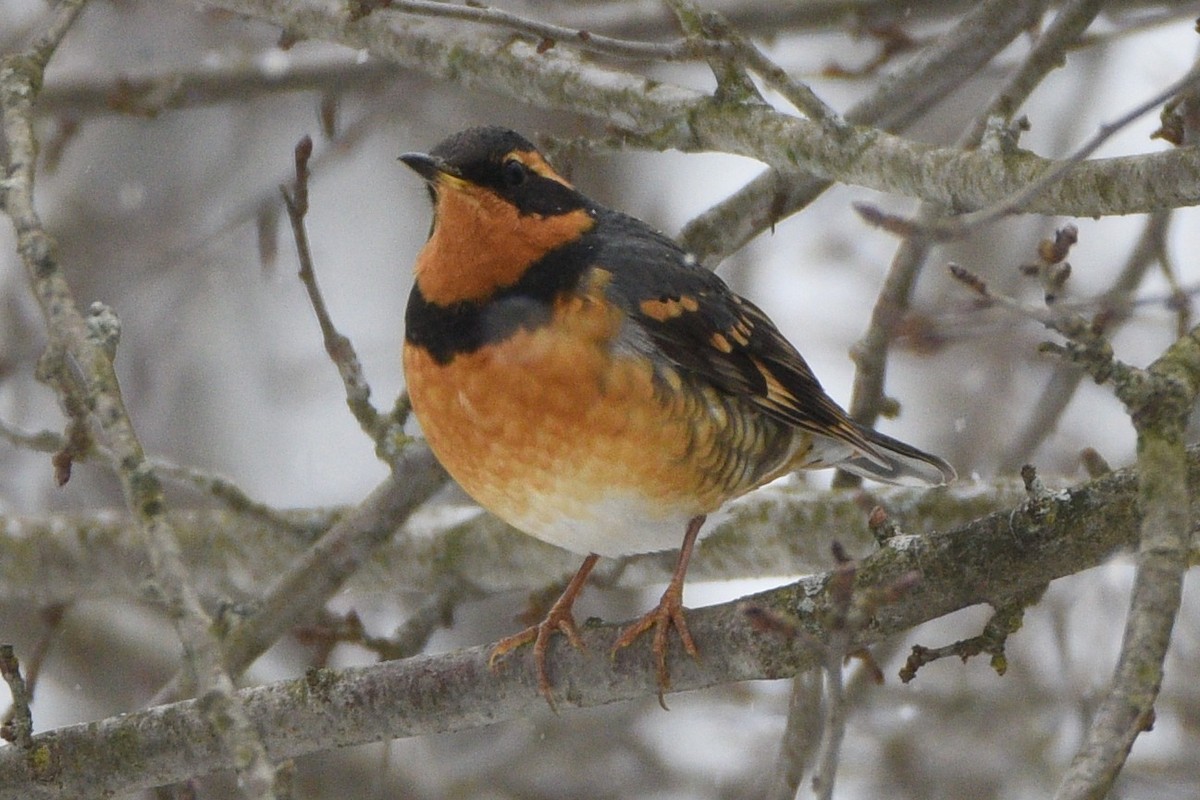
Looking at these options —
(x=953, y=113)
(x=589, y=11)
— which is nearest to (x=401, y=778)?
(x=589, y=11)

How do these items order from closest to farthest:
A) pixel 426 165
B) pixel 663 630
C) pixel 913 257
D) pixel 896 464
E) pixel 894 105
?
pixel 663 630, pixel 426 165, pixel 894 105, pixel 913 257, pixel 896 464

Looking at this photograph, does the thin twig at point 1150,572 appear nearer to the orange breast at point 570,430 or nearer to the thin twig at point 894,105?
the orange breast at point 570,430

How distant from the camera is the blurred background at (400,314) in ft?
19.6

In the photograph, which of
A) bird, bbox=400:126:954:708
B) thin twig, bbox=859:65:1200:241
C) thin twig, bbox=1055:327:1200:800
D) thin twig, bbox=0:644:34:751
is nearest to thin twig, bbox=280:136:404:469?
bird, bbox=400:126:954:708

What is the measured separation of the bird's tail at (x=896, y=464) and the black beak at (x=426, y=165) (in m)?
1.62

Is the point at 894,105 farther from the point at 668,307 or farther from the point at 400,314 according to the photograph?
the point at 400,314

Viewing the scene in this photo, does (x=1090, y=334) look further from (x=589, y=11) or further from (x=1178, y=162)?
(x=589, y=11)

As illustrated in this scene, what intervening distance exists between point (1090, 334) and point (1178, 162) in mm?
590

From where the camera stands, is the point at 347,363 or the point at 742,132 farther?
the point at 347,363

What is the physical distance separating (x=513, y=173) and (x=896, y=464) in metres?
1.66

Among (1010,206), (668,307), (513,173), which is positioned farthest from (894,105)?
(1010,206)

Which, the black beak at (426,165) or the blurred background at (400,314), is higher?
the blurred background at (400,314)

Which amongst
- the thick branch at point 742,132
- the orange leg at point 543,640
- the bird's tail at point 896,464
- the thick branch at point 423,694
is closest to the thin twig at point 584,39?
the thick branch at point 742,132

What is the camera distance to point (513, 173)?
4195 millimetres
